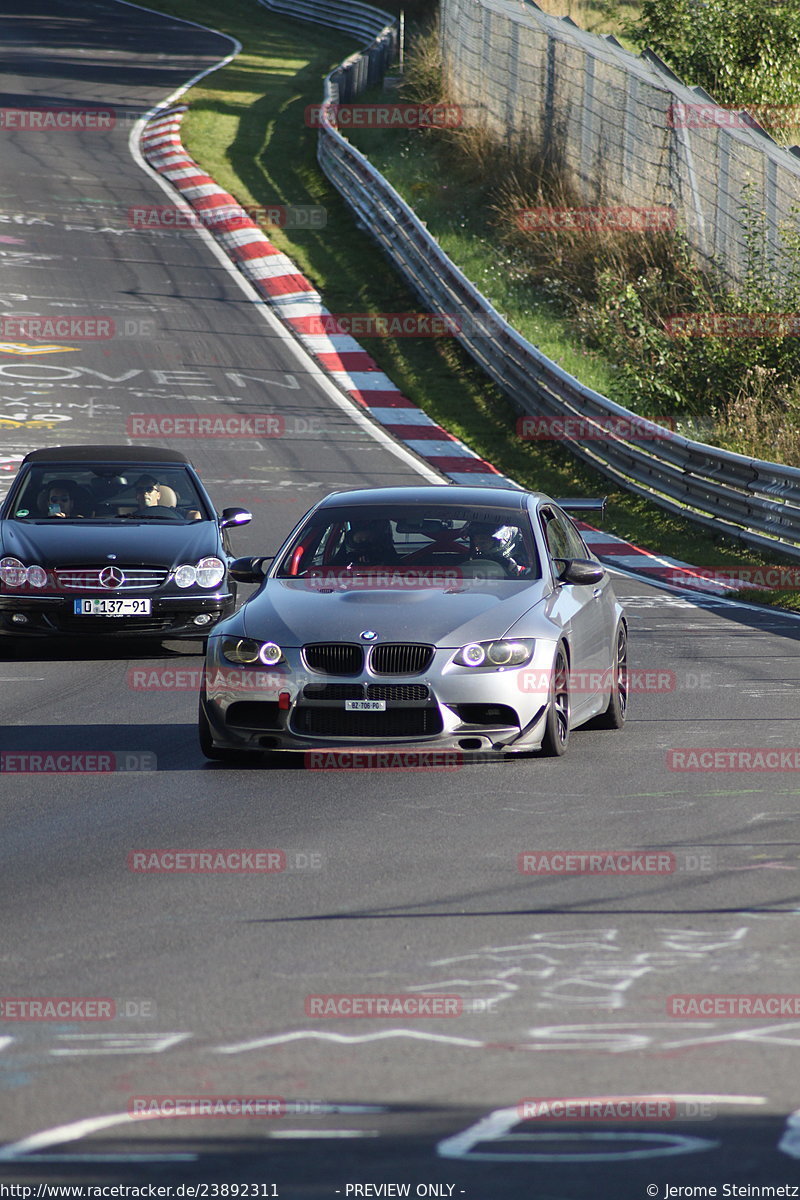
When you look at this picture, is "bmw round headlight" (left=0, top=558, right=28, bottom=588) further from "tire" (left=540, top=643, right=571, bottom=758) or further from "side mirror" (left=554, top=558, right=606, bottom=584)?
"tire" (left=540, top=643, right=571, bottom=758)

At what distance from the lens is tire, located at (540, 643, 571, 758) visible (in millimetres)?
8992

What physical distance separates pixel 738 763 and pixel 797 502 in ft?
29.0

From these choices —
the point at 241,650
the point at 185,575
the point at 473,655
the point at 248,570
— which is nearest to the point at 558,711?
the point at 473,655

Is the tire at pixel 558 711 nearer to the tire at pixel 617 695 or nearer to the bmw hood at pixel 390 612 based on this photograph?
the bmw hood at pixel 390 612

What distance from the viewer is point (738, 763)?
29.5ft

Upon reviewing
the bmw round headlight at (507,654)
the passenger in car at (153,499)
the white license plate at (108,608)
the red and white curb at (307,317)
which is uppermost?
the bmw round headlight at (507,654)

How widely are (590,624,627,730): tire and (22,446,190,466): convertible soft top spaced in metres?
5.58

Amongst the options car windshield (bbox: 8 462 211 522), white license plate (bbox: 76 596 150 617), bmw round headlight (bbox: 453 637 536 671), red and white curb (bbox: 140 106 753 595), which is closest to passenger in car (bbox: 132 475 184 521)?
car windshield (bbox: 8 462 211 522)

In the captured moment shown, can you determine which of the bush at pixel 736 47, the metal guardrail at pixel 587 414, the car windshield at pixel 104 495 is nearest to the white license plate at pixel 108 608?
the car windshield at pixel 104 495

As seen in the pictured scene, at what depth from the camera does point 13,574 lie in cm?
1317

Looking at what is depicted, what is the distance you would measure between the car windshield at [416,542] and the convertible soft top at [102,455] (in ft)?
16.7

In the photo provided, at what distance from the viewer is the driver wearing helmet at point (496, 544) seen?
32.1 feet

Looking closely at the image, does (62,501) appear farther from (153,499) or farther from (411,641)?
(411,641)

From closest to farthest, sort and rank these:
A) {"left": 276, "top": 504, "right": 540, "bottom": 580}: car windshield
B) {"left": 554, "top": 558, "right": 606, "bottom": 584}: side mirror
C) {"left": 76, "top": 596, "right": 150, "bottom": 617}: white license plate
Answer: {"left": 554, "top": 558, "right": 606, "bottom": 584}: side mirror, {"left": 276, "top": 504, "right": 540, "bottom": 580}: car windshield, {"left": 76, "top": 596, "right": 150, "bottom": 617}: white license plate
